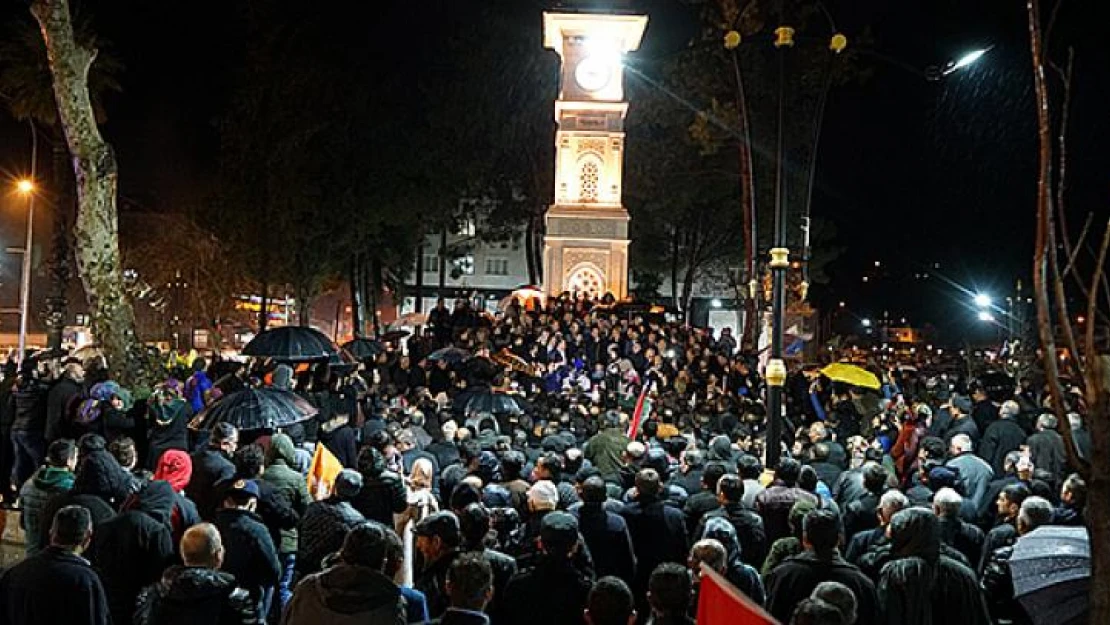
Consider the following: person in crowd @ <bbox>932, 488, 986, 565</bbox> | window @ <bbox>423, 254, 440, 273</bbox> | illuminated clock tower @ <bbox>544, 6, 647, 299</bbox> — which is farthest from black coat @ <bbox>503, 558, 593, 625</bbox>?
window @ <bbox>423, 254, 440, 273</bbox>

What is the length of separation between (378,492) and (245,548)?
4.11 ft

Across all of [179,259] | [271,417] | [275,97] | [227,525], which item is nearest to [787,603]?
[227,525]

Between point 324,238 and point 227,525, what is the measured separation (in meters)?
32.7

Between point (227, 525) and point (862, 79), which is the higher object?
point (862, 79)

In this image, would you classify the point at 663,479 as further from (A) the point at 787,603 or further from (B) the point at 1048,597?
(B) the point at 1048,597

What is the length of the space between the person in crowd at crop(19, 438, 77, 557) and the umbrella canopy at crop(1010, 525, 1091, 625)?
6624 millimetres

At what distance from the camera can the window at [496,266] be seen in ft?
250

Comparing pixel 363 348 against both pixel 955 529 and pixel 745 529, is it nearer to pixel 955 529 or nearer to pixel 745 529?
pixel 745 529

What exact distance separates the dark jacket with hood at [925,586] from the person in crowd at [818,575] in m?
0.16

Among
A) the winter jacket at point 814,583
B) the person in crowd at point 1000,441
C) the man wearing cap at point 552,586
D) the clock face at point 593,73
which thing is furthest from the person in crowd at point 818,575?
the clock face at point 593,73

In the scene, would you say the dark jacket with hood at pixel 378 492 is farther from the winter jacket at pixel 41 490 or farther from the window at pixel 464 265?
the window at pixel 464 265

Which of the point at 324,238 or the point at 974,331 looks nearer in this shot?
the point at 324,238

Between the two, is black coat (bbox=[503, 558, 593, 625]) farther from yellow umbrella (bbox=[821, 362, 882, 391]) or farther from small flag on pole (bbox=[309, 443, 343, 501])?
yellow umbrella (bbox=[821, 362, 882, 391])

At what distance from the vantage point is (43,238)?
56.9 metres
